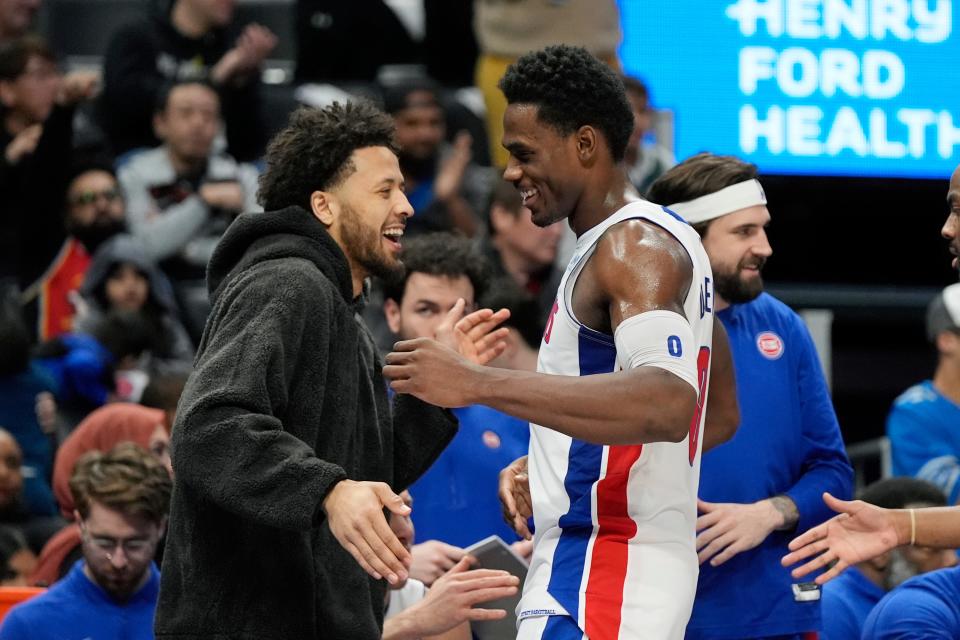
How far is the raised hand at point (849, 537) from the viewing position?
3766mm

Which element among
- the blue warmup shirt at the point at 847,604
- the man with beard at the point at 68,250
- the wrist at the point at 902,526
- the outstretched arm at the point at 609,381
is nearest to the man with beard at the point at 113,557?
the outstretched arm at the point at 609,381

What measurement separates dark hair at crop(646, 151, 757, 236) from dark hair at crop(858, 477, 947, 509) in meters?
1.55

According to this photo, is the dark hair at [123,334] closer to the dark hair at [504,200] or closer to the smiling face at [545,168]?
the dark hair at [504,200]

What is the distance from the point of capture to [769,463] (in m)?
4.50

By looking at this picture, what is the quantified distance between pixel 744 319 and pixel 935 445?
9.43 ft

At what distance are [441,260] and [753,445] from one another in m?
1.54

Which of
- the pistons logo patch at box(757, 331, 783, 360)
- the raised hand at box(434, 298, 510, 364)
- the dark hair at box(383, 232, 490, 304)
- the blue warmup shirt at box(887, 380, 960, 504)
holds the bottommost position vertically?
the blue warmup shirt at box(887, 380, 960, 504)

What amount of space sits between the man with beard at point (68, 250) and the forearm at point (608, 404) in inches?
206

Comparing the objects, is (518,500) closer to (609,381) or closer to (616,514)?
(616,514)

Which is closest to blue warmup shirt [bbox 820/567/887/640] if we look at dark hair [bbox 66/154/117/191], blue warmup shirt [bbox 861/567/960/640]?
blue warmup shirt [bbox 861/567/960/640]

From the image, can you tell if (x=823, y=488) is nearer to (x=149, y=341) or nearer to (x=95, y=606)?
(x=95, y=606)

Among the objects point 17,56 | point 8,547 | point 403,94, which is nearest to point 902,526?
point 8,547

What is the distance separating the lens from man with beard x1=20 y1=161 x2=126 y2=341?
8.11 metres

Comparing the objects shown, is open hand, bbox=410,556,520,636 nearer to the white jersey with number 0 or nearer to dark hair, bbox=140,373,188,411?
the white jersey with number 0
